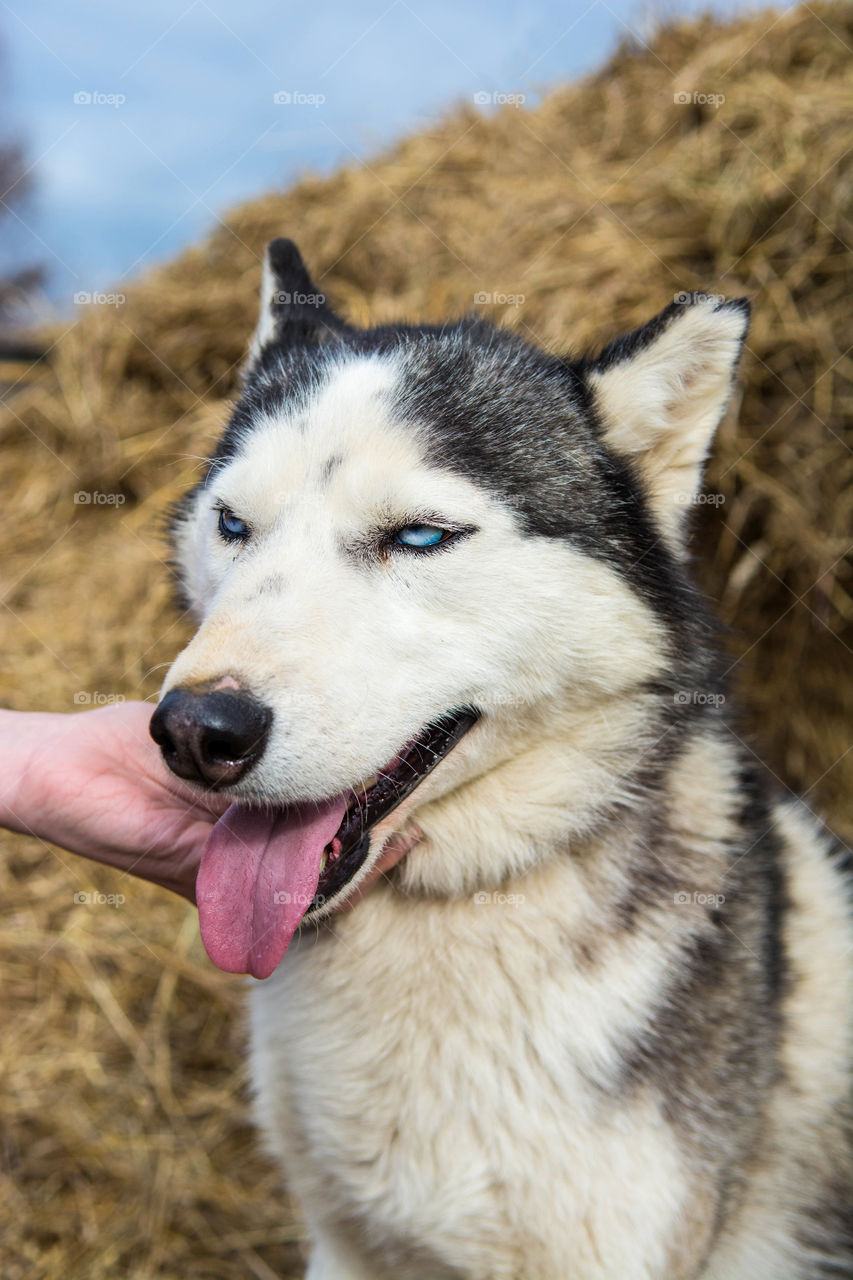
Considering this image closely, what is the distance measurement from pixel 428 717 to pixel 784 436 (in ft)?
9.80

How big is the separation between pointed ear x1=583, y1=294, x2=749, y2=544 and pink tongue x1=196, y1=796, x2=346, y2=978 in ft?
3.63

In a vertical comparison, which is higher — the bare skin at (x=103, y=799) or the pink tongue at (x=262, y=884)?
the pink tongue at (x=262, y=884)

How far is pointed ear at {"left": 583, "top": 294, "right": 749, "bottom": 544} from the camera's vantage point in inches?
83.7

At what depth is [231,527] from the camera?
7.18 ft

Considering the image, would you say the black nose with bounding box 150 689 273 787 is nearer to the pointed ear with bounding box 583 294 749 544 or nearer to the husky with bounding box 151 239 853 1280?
the husky with bounding box 151 239 853 1280

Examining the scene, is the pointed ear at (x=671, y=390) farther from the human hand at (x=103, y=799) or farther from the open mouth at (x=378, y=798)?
the human hand at (x=103, y=799)

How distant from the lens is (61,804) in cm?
242

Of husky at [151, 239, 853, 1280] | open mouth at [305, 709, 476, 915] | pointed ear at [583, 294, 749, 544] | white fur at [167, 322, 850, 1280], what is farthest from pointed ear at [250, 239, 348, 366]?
open mouth at [305, 709, 476, 915]

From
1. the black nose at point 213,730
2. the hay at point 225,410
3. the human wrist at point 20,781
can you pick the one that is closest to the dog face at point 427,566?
the black nose at point 213,730

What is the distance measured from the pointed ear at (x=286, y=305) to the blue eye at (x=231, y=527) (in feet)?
2.60

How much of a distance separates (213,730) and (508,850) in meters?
0.85

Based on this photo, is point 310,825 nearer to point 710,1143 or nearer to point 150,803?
point 150,803

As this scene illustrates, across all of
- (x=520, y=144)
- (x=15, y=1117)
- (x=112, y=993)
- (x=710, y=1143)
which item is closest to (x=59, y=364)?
(x=520, y=144)

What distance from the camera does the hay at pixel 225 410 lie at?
3.68 metres
